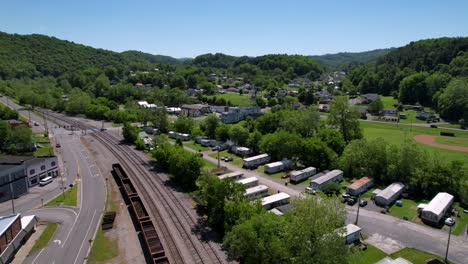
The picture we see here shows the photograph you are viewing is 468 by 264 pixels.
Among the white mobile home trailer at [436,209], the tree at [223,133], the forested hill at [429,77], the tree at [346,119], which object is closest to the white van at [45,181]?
the tree at [223,133]

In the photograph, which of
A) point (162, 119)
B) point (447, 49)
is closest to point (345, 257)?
point (162, 119)

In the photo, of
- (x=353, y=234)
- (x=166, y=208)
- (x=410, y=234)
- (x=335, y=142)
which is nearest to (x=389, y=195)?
(x=410, y=234)

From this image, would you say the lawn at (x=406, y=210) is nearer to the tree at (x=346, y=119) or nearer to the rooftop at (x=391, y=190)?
the rooftop at (x=391, y=190)

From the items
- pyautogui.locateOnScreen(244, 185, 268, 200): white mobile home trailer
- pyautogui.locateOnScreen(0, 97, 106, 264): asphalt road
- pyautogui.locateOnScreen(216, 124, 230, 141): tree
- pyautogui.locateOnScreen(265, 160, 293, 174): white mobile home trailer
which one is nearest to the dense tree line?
pyautogui.locateOnScreen(265, 160, 293, 174): white mobile home trailer

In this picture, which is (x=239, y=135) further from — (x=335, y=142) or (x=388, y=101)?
(x=388, y=101)

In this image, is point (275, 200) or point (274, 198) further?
point (274, 198)

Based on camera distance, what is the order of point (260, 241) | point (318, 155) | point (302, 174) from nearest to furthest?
point (260, 241) < point (302, 174) < point (318, 155)

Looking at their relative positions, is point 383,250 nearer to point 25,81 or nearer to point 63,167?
point 63,167
